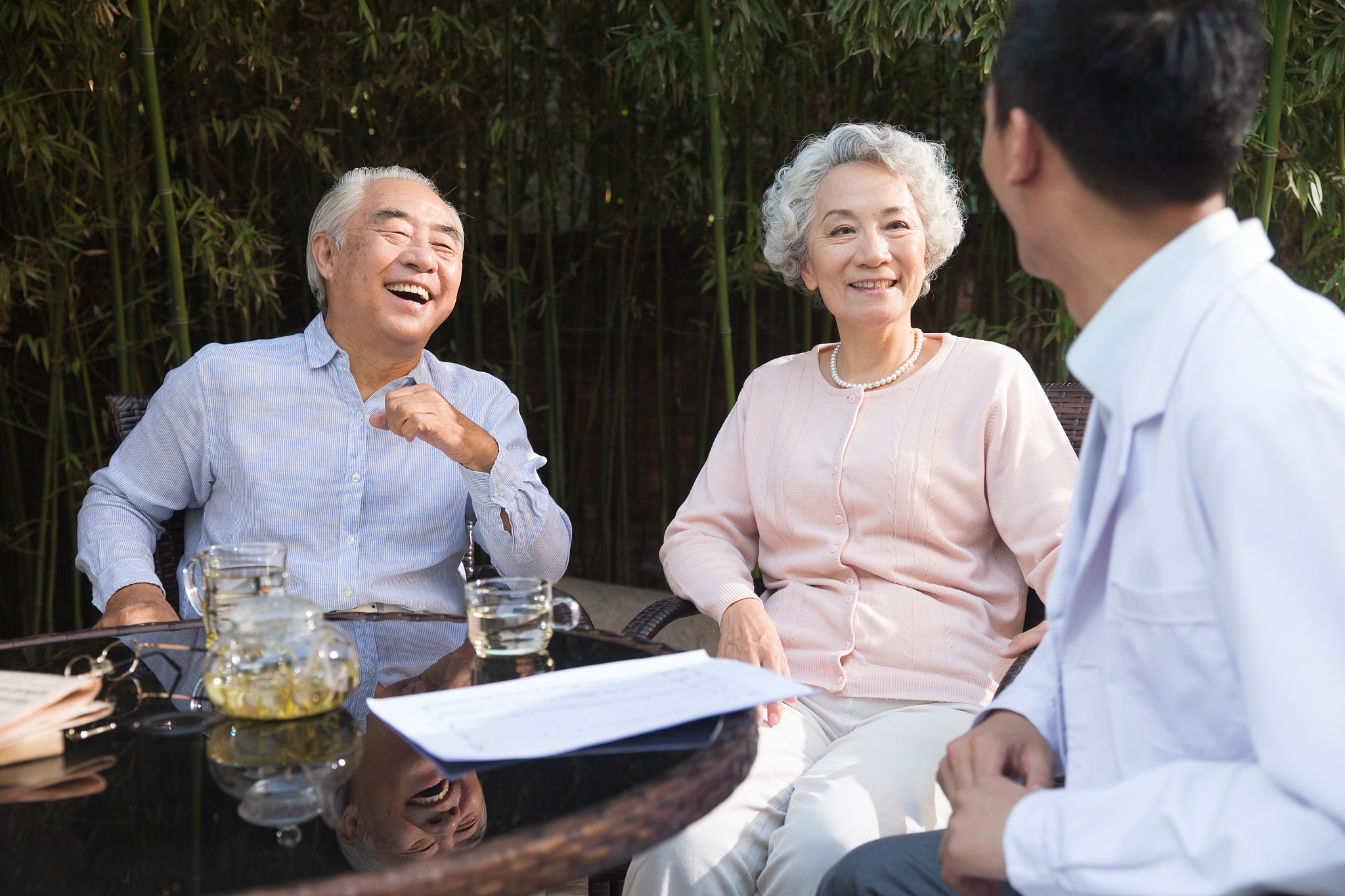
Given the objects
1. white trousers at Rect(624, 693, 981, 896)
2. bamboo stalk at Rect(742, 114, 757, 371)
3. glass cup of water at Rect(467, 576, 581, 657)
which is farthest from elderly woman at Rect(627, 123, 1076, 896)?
bamboo stalk at Rect(742, 114, 757, 371)

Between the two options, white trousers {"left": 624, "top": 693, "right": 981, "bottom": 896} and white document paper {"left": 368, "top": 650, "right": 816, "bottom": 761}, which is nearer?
white document paper {"left": 368, "top": 650, "right": 816, "bottom": 761}

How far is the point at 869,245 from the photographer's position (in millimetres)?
2143

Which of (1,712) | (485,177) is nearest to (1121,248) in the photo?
(1,712)

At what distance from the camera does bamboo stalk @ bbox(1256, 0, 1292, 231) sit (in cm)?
229

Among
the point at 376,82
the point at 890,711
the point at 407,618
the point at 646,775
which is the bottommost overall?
the point at 890,711

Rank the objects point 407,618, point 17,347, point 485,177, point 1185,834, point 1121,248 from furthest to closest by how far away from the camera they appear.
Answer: point 485,177 → point 17,347 → point 407,618 → point 1121,248 → point 1185,834

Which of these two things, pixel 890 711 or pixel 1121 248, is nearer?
pixel 1121 248

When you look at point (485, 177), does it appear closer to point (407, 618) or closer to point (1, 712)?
point (407, 618)

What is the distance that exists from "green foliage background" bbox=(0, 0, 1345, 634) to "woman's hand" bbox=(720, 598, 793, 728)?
149cm

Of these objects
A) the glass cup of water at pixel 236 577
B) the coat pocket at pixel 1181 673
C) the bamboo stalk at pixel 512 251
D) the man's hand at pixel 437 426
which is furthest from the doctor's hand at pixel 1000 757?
the bamboo stalk at pixel 512 251

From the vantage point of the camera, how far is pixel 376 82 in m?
3.53

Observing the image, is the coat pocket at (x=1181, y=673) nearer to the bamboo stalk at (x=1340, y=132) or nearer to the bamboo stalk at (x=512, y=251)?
the bamboo stalk at (x=1340, y=132)

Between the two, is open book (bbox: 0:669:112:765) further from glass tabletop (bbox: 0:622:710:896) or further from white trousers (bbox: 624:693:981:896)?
white trousers (bbox: 624:693:981:896)

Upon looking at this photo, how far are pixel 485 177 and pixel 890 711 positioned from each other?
9.47ft
